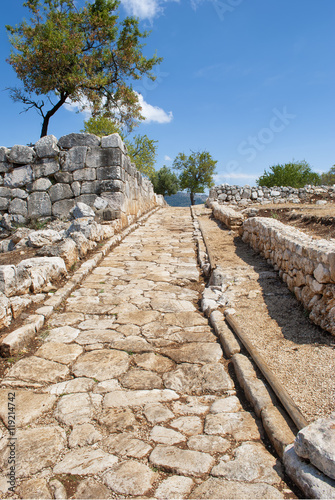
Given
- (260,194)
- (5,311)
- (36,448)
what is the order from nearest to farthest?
(36,448) < (5,311) < (260,194)

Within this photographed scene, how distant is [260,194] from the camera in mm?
20031

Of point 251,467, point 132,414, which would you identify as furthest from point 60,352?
point 251,467

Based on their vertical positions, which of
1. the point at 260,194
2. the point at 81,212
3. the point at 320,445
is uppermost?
the point at 260,194

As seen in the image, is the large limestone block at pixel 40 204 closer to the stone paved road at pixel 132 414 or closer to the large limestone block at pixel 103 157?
the large limestone block at pixel 103 157

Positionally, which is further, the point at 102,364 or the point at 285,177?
the point at 285,177

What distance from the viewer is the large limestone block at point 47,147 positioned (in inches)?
360

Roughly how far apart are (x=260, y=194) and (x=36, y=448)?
64.7ft

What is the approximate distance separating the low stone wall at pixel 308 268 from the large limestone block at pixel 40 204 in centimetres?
630

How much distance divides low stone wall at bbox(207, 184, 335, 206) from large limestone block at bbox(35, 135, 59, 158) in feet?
37.9

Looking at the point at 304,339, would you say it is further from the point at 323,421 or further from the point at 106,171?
the point at 106,171

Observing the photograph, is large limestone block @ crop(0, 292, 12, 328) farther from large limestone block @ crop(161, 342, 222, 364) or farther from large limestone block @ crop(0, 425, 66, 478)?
large limestone block @ crop(161, 342, 222, 364)

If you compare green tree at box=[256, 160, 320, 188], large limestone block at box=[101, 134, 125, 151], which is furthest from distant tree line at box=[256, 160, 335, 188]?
large limestone block at box=[101, 134, 125, 151]

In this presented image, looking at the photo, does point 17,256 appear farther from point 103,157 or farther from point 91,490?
point 91,490

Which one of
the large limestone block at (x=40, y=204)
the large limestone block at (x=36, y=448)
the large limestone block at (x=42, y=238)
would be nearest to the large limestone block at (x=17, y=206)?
the large limestone block at (x=40, y=204)
